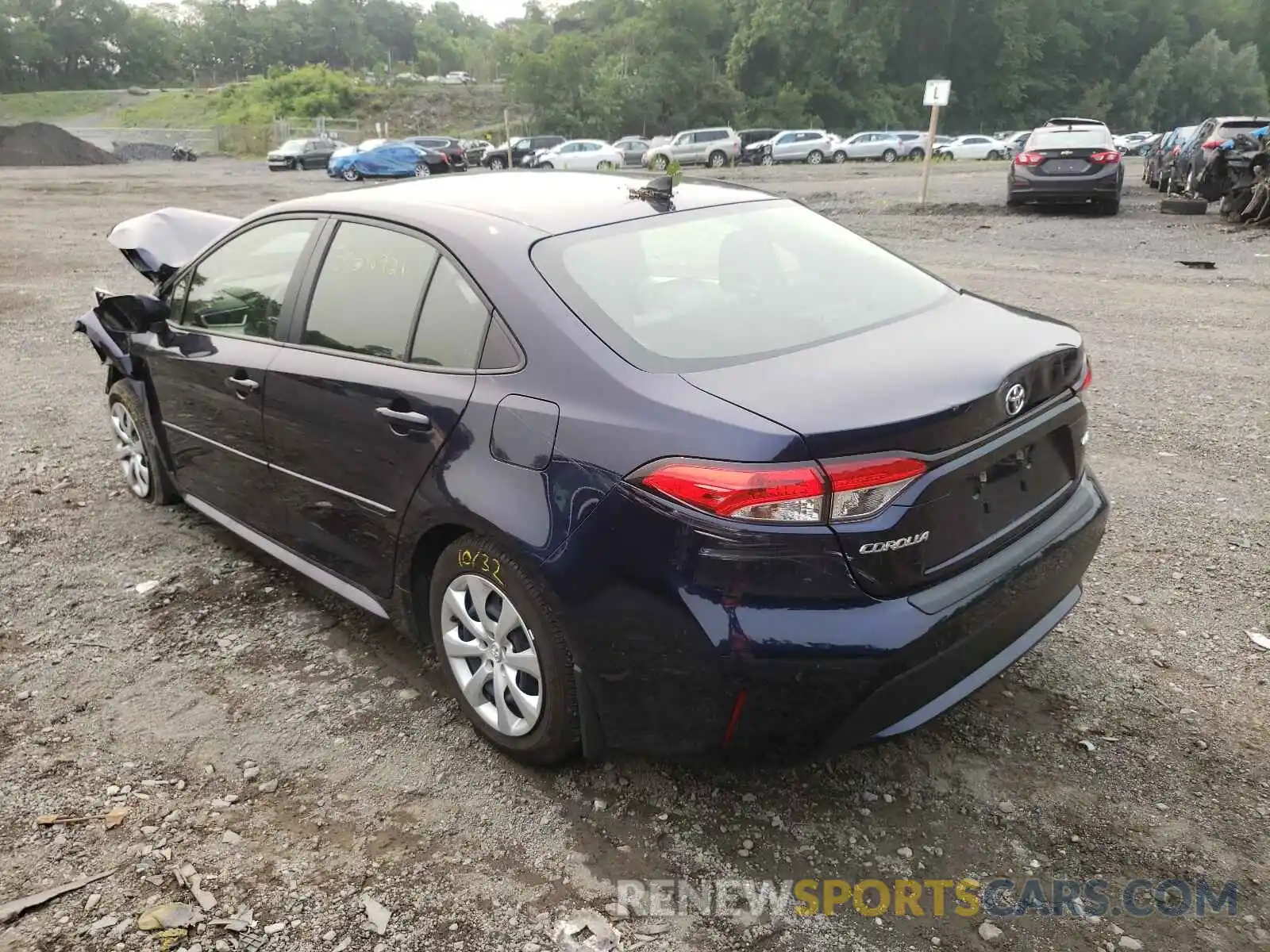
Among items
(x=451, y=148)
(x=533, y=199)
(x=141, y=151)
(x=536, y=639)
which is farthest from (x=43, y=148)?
(x=536, y=639)

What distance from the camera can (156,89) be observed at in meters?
111

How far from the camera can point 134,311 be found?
4.05m

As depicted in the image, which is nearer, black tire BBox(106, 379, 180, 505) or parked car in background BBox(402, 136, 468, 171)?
black tire BBox(106, 379, 180, 505)

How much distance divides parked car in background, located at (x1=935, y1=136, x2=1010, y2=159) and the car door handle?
4981 centimetres

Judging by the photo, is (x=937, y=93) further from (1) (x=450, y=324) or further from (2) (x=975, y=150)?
(2) (x=975, y=150)

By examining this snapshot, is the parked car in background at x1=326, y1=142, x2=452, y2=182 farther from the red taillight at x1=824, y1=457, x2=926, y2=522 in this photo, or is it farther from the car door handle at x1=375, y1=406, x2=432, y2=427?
the red taillight at x1=824, y1=457, x2=926, y2=522

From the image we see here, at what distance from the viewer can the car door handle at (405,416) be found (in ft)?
9.11

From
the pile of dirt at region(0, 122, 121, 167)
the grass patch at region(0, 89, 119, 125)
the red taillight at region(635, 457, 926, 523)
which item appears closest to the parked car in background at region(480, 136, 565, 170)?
the pile of dirt at region(0, 122, 121, 167)

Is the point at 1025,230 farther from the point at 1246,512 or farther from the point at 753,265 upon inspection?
the point at 753,265

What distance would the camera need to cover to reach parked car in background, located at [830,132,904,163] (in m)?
45.9

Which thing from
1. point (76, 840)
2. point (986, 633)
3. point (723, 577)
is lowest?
point (76, 840)

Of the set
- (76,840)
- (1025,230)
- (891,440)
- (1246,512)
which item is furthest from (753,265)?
(1025,230)

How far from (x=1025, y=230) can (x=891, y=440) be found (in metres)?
14.2

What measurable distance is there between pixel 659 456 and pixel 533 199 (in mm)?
1373
